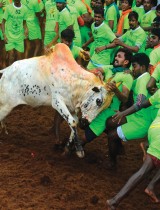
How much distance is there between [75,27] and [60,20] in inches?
15.0

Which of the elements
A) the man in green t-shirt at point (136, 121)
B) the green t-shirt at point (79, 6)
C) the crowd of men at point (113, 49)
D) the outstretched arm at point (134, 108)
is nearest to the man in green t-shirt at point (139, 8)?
the crowd of men at point (113, 49)

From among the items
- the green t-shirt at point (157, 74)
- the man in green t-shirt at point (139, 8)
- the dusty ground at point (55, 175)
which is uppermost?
the green t-shirt at point (157, 74)

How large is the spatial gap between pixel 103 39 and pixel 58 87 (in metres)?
3.14

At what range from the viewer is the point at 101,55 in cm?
1082

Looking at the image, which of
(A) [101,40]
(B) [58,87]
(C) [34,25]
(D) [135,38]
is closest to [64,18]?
(A) [101,40]

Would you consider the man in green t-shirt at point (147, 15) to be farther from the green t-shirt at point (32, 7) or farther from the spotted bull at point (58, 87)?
the spotted bull at point (58, 87)

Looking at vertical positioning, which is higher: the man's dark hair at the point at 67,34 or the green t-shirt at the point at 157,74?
the man's dark hair at the point at 67,34

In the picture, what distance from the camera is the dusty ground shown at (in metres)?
6.95

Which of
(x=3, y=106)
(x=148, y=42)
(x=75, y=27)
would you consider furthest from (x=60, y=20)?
(x=3, y=106)

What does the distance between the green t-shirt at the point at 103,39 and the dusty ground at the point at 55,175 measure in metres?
1.75

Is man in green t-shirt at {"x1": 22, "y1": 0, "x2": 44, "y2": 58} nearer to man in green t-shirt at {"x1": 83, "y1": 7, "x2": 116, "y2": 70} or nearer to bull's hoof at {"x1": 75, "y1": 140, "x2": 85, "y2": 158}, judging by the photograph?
man in green t-shirt at {"x1": 83, "y1": 7, "x2": 116, "y2": 70}

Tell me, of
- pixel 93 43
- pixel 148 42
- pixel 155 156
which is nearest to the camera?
pixel 155 156

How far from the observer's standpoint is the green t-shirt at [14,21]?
1248 centimetres

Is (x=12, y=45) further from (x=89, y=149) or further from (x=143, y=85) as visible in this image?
(x=143, y=85)
